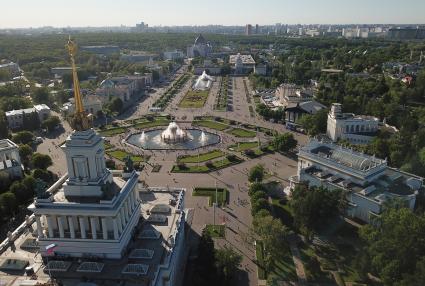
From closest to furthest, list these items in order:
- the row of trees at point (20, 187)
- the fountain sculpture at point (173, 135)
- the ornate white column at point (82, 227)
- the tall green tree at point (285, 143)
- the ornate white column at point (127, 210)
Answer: the ornate white column at point (82, 227) → the ornate white column at point (127, 210) → the row of trees at point (20, 187) → the tall green tree at point (285, 143) → the fountain sculpture at point (173, 135)

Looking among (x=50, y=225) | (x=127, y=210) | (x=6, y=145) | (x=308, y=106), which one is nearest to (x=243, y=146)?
(x=308, y=106)

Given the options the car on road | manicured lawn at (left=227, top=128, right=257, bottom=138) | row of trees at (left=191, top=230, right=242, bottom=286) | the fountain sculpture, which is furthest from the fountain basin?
row of trees at (left=191, top=230, right=242, bottom=286)

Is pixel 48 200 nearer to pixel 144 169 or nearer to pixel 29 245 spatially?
pixel 29 245

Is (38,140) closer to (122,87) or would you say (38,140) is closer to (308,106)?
(122,87)

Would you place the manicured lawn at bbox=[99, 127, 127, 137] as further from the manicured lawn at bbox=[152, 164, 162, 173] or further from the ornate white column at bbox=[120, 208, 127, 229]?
the ornate white column at bbox=[120, 208, 127, 229]

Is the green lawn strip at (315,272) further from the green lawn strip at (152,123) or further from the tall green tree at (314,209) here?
the green lawn strip at (152,123)

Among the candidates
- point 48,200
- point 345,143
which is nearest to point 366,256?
point 48,200

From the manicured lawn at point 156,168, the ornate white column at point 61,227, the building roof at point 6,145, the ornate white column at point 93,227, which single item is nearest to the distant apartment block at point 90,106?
the building roof at point 6,145
